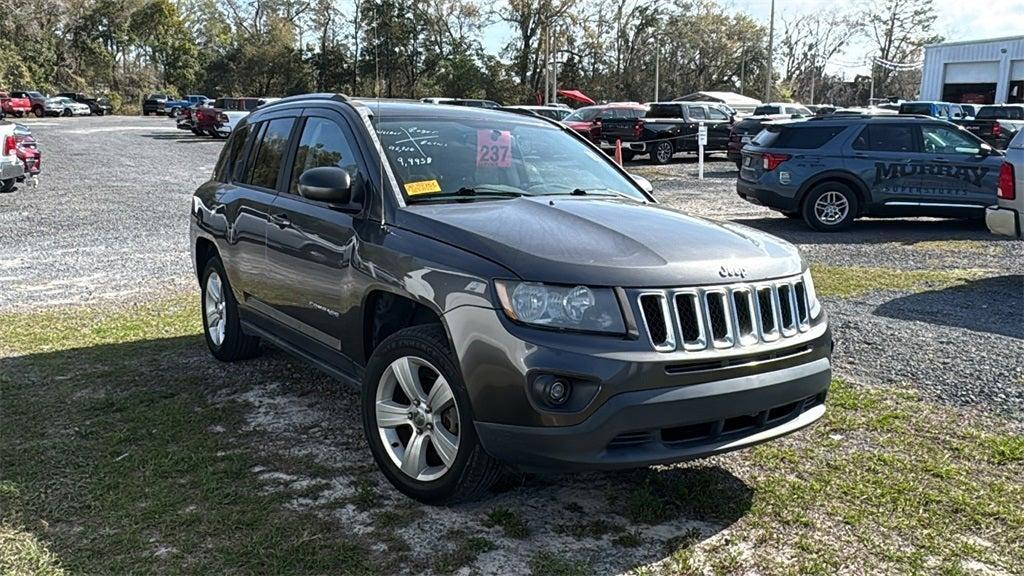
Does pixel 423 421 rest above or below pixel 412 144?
below

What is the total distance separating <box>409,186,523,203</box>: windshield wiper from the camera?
4.04 meters

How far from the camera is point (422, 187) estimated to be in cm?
408

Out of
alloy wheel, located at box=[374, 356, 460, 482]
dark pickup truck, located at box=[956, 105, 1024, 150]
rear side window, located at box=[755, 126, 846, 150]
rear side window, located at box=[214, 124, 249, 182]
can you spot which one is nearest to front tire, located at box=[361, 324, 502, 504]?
alloy wheel, located at box=[374, 356, 460, 482]

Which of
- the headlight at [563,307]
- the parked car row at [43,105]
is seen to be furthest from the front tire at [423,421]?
the parked car row at [43,105]

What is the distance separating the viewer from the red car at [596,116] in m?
24.4

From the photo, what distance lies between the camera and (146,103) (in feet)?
193

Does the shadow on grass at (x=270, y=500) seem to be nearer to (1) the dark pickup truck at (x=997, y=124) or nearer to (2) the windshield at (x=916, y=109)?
(1) the dark pickup truck at (x=997, y=124)

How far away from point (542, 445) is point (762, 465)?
145cm

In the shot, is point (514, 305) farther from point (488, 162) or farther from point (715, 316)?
point (488, 162)

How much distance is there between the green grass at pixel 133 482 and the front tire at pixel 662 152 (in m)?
20.4

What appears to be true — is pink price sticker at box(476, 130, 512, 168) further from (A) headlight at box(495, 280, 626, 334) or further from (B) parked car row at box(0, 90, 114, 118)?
(B) parked car row at box(0, 90, 114, 118)

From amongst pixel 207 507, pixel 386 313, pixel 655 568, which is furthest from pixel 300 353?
pixel 655 568

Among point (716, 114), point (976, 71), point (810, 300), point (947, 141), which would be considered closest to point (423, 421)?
point (810, 300)

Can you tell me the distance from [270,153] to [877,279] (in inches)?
244
